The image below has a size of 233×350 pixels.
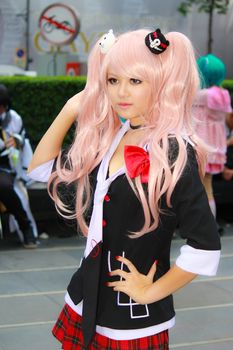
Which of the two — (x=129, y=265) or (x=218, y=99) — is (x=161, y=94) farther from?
(x=218, y=99)

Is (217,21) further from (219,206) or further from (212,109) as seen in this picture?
(212,109)

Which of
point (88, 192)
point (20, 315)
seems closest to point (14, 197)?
point (20, 315)

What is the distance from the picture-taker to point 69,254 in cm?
617

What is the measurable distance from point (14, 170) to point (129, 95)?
165 inches

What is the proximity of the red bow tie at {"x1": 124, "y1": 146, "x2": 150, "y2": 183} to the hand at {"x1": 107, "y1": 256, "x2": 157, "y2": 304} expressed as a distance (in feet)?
0.88

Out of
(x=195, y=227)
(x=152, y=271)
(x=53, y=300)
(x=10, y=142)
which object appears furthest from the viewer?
(x=10, y=142)

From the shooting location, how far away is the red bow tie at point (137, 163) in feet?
7.23

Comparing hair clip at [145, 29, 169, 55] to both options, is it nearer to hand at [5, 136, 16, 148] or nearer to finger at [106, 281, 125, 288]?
finger at [106, 281, 125, 288]

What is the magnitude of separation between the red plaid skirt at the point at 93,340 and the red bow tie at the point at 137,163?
1.71 ft

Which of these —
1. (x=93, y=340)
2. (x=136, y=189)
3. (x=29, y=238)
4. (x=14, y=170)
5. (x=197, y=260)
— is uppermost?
(x=136, y=189)

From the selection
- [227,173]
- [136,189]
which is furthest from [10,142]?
[136,189]

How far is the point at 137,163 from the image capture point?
7.25 feet

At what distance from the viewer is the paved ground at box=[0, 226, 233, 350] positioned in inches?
165

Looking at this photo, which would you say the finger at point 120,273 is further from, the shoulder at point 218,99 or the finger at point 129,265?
the shoulder at point 218,99
